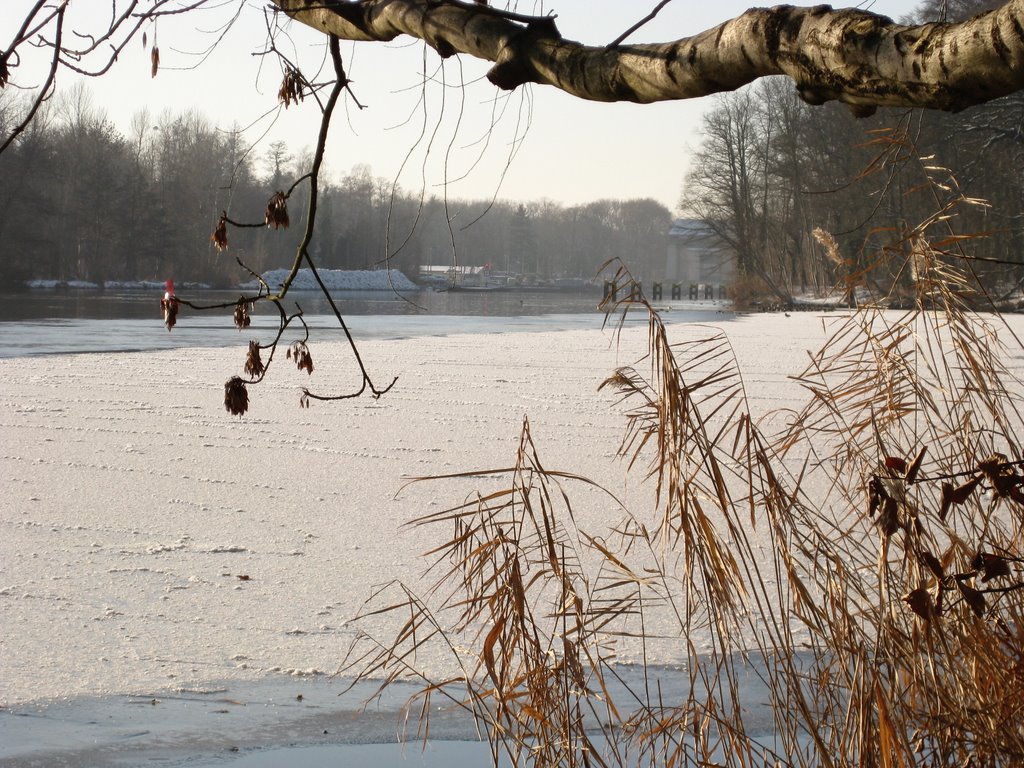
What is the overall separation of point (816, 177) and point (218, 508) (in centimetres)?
2846

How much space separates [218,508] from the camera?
4.86 metres

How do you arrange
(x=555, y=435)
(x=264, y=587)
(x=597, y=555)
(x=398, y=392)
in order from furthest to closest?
1. (x=398, y=392)
2. (x=555, y=435)
3. (x=597, y=555)
4. (x=264, y=587)

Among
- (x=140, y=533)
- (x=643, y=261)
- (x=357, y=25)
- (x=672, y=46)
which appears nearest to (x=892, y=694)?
(x=672, y=46)

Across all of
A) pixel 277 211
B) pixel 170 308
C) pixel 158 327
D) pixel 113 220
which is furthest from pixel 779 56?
pixel 113 220

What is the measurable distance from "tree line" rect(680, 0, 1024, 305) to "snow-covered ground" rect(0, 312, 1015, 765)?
5.52 m

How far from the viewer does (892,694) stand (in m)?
2.02

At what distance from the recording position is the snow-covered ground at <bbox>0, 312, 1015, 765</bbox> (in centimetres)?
313

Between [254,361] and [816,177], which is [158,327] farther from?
[816,177]

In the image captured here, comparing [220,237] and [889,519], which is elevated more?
[220,237]

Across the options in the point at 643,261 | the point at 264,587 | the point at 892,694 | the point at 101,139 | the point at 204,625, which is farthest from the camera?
the point at 643,261

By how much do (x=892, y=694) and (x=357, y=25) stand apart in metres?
1.60

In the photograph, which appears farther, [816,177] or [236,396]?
[816,177]

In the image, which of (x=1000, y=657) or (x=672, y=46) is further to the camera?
(x=1000, y=657)

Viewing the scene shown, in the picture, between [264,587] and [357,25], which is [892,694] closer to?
[357,25]
